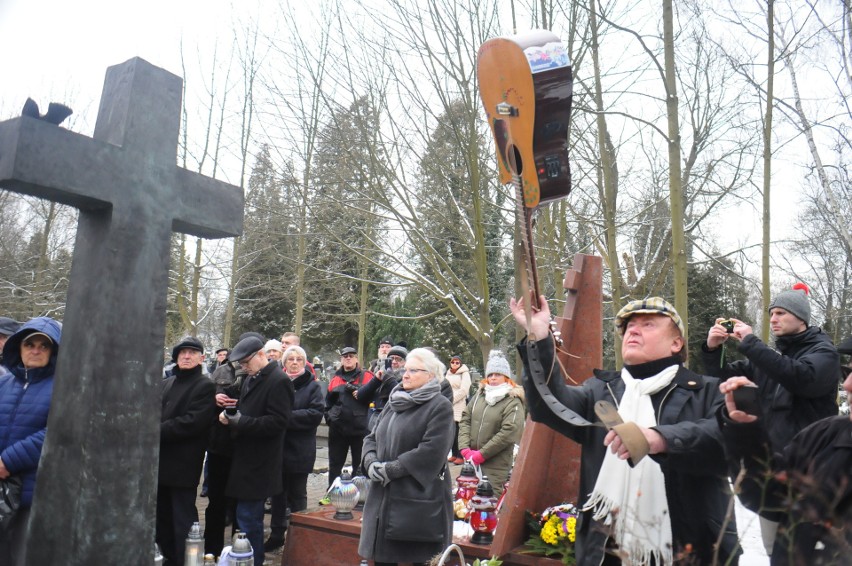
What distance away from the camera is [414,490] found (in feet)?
13.9

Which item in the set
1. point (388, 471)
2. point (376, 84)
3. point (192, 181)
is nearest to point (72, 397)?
point (192, 181)

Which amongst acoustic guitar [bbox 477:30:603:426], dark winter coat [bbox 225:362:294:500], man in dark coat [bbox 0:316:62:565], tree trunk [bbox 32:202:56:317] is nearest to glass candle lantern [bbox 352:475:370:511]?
dark winter coat [bbox 225:362:294:500]

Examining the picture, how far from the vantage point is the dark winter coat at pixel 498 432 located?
6.10 meters

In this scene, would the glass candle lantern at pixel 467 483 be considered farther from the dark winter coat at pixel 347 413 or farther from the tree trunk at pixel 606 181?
the tree trunk at pixel 606 181

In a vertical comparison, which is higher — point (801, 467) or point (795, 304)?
point (795, 304)

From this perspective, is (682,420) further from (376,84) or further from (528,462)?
(376,84)

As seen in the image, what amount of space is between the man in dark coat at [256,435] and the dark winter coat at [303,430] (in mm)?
1080

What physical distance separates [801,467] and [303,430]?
5173 mm

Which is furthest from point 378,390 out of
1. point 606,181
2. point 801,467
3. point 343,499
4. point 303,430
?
point 801,467

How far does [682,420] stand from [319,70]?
895 cm

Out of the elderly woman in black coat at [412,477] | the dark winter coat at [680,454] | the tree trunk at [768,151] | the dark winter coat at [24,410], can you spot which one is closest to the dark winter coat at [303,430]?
the elderly woman in black coat at [412,477]

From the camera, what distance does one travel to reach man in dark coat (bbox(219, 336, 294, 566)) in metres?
5.23

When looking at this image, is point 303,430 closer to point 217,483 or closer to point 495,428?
point 217,483

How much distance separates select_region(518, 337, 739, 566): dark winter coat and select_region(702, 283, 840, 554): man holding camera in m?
1.16
